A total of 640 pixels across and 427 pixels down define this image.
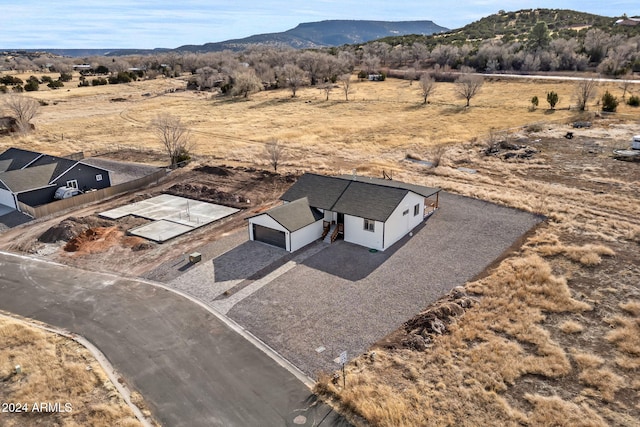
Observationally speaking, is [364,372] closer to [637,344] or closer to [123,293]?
[637,344]

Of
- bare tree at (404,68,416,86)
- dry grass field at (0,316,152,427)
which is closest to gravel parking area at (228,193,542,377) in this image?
dry grass field at (0,316,152,427)

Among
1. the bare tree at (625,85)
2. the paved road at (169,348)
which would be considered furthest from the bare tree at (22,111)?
the bare tree at (625,85)

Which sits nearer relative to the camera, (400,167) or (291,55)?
(400,167)

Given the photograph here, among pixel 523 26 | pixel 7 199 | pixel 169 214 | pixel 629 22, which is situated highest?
pixel 523 26

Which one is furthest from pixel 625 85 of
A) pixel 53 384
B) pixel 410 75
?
pixel 53 384

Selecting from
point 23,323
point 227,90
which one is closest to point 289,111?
point 227,90

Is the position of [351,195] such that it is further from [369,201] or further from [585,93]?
[585,93]
